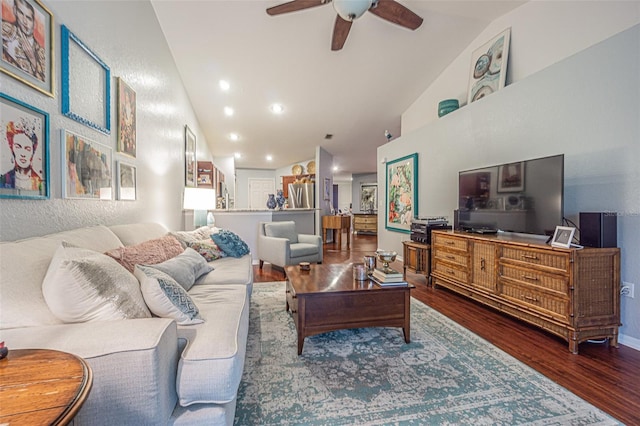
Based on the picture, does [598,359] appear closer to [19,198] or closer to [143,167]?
[19,198]

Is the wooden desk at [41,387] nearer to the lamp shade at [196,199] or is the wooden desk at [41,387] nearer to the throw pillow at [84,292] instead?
the throw pillow at [84,292]

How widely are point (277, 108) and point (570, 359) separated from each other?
16.6 ft

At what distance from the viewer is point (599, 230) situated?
198 cm

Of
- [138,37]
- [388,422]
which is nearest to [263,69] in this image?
[138,37]

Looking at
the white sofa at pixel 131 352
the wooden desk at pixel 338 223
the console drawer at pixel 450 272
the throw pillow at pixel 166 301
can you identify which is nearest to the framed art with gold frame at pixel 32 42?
the white sofa at pixel 131 352

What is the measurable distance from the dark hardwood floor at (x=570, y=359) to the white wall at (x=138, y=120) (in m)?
2.97

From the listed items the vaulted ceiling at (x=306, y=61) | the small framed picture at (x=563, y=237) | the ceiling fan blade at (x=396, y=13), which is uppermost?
the vaulted ceiling at (x=306, y=61)

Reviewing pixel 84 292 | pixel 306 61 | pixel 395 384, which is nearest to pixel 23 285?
pixel 84 292

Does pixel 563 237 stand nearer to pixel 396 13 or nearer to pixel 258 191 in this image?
pixel 396 13

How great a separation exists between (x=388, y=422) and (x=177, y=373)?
0.98 metres

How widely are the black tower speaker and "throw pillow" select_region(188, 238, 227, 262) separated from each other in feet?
10.3

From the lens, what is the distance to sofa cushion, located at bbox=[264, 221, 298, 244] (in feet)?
14.9

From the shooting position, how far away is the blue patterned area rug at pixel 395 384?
4.44 feet

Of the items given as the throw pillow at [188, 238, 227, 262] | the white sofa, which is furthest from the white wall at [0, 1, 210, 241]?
the throw pillow at [188, 238, 227, 262]
